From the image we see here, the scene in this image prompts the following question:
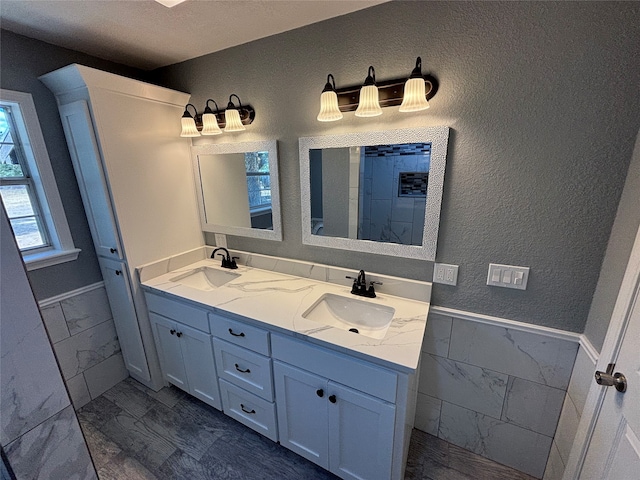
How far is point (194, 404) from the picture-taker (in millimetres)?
1860

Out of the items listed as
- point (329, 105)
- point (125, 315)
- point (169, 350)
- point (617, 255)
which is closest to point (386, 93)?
point (329, 105)

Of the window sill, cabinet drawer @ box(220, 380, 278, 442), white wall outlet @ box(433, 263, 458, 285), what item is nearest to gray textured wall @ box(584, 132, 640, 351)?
white wall outlet @ box(433, 263, 458, 285)

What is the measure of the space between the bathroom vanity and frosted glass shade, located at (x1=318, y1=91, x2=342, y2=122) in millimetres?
857

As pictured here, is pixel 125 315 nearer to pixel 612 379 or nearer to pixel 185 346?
pixel 185 346

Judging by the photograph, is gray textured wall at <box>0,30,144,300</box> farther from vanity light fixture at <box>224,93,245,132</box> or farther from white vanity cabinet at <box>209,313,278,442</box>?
white vanity cabinet at <box>209,313,278,442</box>

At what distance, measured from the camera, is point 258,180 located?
5.91 feet

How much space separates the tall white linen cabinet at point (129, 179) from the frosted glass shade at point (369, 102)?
1315 mm

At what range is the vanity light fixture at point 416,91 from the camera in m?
1.13

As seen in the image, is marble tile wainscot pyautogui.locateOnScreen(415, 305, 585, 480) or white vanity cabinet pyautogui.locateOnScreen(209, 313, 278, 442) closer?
marble tile wainscot pyautogui.locateOnScreen(415, 305, 585, 480)

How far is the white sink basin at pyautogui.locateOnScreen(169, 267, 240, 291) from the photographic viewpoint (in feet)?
6.34

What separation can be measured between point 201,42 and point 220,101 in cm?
32

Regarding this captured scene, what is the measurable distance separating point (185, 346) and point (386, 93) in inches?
72.8

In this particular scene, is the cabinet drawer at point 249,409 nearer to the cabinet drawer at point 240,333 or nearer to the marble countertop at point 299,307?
the cabinet drawer at point 240,333

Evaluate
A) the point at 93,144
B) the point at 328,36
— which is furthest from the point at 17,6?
the point at 328,36
